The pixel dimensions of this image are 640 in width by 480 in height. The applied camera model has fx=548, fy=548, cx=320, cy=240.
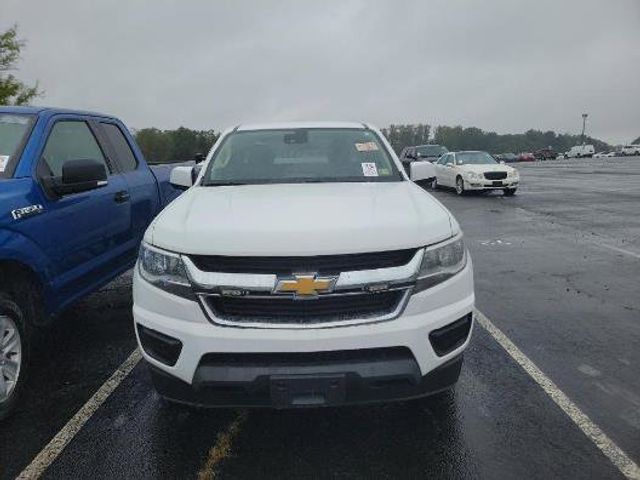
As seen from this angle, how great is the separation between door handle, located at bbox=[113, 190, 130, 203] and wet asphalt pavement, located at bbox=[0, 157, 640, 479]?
113cm

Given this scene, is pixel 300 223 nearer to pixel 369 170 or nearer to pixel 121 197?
pixel 369 170

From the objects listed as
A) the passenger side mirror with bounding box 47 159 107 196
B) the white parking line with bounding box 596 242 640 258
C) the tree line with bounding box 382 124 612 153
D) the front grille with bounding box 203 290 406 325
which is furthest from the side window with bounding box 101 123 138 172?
the tree line with bounding box 382 124 612 153

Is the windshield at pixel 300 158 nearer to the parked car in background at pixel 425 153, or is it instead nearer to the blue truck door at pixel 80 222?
the blue truck door at pixel 80 222

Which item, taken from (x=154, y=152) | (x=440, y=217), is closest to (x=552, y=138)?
(x=154, y=152)

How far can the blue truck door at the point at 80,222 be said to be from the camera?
12.4ft

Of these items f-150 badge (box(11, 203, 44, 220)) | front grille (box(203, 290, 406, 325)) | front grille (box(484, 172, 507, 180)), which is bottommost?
front grille (box(484, 172, 507, 180))

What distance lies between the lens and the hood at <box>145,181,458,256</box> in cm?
265

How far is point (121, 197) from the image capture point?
484cm

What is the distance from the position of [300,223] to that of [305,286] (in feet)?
1.23

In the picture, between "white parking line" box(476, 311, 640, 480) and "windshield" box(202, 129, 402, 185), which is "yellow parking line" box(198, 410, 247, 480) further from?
"white parking line" box(476, 311, 640, 480)

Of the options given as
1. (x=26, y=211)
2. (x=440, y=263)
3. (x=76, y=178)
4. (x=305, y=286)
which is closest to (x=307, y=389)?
(x=305, y=286)

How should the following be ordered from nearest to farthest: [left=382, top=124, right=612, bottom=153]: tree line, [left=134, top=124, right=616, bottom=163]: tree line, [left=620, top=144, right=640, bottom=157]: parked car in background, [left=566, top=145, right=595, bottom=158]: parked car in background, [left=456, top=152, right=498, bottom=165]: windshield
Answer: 1. [left=456, top=152, right=498, bottom=165]: windshield
2. [left=620, top=144, right=640, bottom=157]: parked car in background
3. [left=566, top=145, right=595, bottom=158]: parked car in background
4. [left=134, top=124, right=616, bottom=163]: tree line
5. [left=382, top=124, right=612, bottom=153]: tree line

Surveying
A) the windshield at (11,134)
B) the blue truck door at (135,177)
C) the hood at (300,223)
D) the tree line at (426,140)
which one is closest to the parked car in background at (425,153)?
the blue truck door at (135,177)

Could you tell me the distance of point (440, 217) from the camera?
3.05 meters
